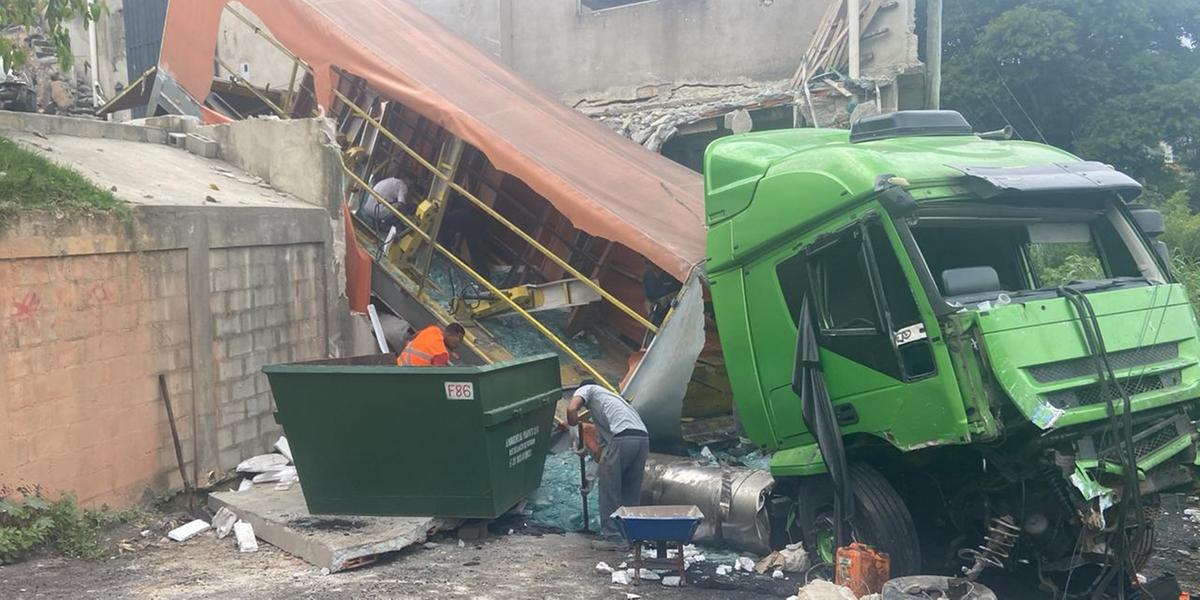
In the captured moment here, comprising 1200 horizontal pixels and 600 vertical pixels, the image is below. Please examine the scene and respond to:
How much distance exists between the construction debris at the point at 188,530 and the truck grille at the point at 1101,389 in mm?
5291

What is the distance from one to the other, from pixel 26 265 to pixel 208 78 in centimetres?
507

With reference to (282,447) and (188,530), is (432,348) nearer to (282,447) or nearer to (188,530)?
(282,447)

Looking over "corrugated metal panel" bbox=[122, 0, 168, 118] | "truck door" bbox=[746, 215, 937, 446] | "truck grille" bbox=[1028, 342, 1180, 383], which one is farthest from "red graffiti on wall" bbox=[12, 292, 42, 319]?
"corrugated metal panel" bbox=[122, 0, 168, 118]

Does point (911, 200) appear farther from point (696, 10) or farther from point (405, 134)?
point (696, 10)

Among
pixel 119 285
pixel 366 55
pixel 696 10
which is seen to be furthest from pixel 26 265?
pixel 696 10

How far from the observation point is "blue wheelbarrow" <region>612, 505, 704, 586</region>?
5680 millimetres

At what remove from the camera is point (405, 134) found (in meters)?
10.9

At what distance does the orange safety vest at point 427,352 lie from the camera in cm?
738

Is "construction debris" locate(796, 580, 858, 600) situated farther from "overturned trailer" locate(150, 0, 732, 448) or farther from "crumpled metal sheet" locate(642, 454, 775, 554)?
"overturned trailer" locate(150, 0, 732, 448)

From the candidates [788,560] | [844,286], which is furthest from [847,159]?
[788,560]

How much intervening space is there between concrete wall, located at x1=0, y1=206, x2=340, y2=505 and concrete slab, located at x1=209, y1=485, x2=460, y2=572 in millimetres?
786

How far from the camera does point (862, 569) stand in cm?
509

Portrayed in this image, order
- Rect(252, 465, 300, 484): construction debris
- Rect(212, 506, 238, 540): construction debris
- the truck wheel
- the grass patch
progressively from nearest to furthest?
the truck wheel → the grass patch → Rect(212, 506, 238, 540): construction debris → Rect(252, 465, 300, 484): construction debris

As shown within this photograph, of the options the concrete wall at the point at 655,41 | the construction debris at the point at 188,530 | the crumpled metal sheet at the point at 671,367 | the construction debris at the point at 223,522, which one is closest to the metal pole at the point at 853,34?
the concrete wall at the point at 655,41
